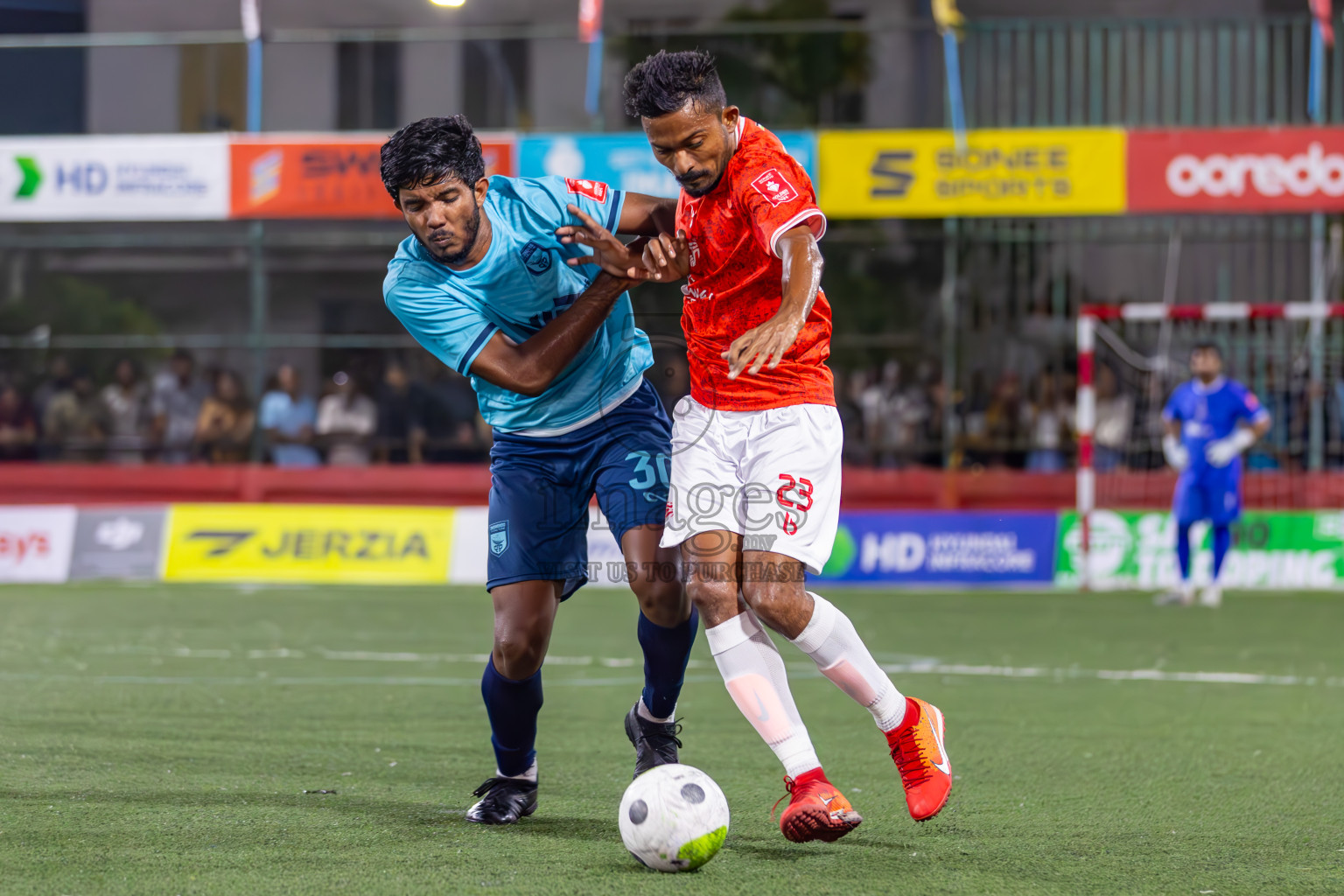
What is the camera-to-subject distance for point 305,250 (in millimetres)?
20125

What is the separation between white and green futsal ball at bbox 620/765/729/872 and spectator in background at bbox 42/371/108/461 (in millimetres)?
14811

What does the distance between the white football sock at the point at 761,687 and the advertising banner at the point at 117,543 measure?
11054 millimetres

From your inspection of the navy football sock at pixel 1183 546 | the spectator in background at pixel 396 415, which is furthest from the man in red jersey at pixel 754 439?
the spectator in background at pixel 396 415

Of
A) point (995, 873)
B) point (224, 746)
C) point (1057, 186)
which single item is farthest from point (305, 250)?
point (995, 873)

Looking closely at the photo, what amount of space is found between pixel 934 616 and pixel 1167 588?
3.36 meters

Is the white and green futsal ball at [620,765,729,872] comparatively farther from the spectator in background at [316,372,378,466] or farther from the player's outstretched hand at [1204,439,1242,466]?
the spectator in background at [316,372,378,466]

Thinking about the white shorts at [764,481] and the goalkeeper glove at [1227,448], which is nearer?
the white shorts at [764,481]

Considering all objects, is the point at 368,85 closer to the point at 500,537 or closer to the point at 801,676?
the point at 801,676

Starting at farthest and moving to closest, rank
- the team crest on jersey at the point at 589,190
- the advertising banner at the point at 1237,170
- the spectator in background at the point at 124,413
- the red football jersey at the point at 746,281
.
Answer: the spectator in background at the point at 124,413
the advertising banner at the point at 1237,170
the team crest on jersey at the point at 589,190
the red football jersey at the point at 746,281

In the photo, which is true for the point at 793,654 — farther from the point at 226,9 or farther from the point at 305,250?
the point at 226,9

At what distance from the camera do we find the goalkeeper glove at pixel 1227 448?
12453mm

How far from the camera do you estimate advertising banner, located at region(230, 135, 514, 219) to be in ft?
50.9

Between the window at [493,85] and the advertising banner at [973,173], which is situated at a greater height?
the window at [493,85]

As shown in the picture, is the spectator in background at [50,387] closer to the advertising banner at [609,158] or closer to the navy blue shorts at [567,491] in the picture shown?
the advertising banner at [609,158]
